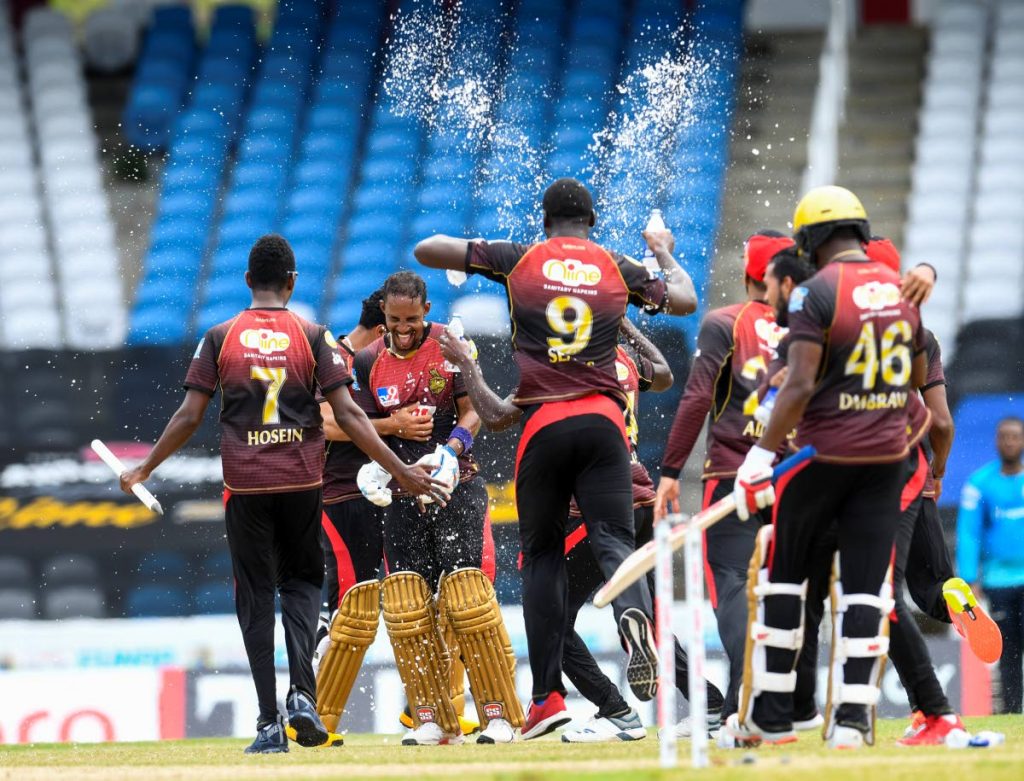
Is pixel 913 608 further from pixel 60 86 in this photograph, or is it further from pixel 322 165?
pixel 60 86

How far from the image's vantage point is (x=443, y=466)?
8.82 m

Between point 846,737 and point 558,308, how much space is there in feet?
7.62

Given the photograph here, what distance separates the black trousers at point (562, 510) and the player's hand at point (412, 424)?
131 cm

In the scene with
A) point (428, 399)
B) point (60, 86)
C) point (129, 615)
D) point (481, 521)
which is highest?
point (60, 86)

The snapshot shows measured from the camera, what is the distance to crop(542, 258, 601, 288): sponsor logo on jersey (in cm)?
794

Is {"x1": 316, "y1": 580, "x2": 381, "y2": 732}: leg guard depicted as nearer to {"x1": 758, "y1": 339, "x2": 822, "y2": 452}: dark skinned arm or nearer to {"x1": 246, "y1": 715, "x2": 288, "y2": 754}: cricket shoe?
{"x1": 246, "y1": 715, "x2": 288, "y2": 754}: cricket shoe

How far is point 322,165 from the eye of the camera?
61.5 feet

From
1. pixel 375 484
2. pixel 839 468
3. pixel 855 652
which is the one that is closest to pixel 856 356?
pixel 839 468

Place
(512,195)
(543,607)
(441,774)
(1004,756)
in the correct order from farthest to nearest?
(512,195), (543,607), (1004,756), (441,774)

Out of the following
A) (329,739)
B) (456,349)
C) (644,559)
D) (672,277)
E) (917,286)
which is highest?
(672,277)

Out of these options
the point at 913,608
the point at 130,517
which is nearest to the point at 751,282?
the point at 913,608

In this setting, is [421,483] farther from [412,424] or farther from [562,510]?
[562,510]

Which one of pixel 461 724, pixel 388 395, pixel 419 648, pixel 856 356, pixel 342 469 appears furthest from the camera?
pixel 461 724

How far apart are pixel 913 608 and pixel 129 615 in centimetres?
626
